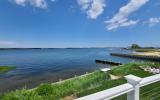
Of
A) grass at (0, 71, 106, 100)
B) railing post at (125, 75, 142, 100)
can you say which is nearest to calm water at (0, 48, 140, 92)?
grass at (0, 71, 106, 100)

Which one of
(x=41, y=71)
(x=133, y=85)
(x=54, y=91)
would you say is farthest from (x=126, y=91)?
(x=41, y=71)

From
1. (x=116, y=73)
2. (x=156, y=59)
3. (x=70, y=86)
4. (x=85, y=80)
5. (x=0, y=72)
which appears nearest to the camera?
(x=70, y=86)

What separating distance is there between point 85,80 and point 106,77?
108 inches

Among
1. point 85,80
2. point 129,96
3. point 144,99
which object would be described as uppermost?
point 129,96

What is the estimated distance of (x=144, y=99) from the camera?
429 cm

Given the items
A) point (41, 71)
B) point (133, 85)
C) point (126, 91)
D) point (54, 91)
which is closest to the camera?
point (126, 91)

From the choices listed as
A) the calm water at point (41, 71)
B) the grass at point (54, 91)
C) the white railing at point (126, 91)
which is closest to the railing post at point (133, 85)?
the white railing at point (126, 91)

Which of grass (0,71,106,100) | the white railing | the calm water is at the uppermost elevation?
the white railing

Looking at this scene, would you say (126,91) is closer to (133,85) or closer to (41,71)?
(133,85)

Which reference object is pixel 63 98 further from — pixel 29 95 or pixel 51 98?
pixel 29 95

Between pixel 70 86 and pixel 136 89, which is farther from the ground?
pixel 136 89

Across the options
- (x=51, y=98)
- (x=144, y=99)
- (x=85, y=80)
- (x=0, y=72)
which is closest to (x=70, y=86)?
(x=85, y=80)

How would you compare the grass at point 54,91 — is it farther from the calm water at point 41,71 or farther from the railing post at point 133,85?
the calm water at point 41,71

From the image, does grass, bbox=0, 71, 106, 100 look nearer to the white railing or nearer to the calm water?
the white railing
